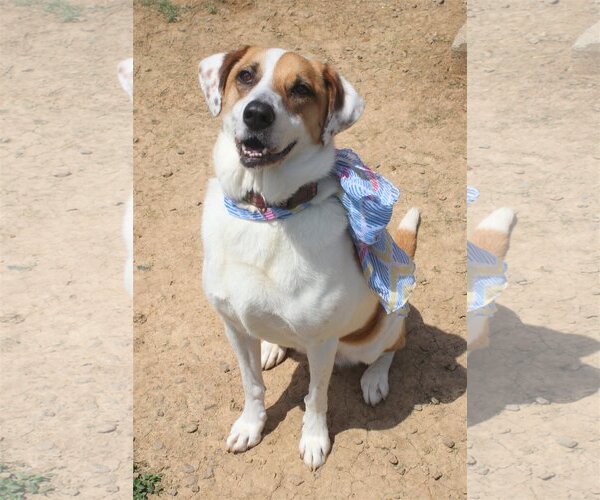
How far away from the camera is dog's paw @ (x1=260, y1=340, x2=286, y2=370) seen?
4266 millimetres

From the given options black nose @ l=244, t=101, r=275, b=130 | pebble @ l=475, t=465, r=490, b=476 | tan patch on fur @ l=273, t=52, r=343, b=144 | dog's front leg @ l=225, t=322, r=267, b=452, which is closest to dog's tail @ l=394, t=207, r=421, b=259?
dog's front leg @ l=225, t=322, r=267, b=452

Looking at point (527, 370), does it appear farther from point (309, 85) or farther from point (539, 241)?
point (309, 85)

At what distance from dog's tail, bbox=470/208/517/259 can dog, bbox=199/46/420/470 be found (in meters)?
0.79

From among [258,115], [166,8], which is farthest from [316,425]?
[166,8]

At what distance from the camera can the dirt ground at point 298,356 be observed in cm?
380

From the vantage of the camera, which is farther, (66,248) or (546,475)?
(66,248)

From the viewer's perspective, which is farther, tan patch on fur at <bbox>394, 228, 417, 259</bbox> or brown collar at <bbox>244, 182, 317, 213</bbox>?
tan patch on fur at <bbox>394, 228, 417, 259</bbox>

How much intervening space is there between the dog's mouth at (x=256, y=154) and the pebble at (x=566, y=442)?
1.90m

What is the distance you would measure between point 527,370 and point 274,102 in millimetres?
2017

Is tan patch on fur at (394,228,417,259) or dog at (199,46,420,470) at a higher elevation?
dog at (199,46,420,470)

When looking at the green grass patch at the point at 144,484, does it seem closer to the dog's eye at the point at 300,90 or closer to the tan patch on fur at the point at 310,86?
the tan patch on fur at the point at 310,86

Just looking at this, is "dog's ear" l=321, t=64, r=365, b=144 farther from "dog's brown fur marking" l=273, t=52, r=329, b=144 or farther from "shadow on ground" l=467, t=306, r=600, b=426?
"shadow on ground" l=467, t=306, r=600, b=426

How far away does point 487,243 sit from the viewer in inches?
158

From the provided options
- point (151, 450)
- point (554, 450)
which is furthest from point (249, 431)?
point (554, 450)
